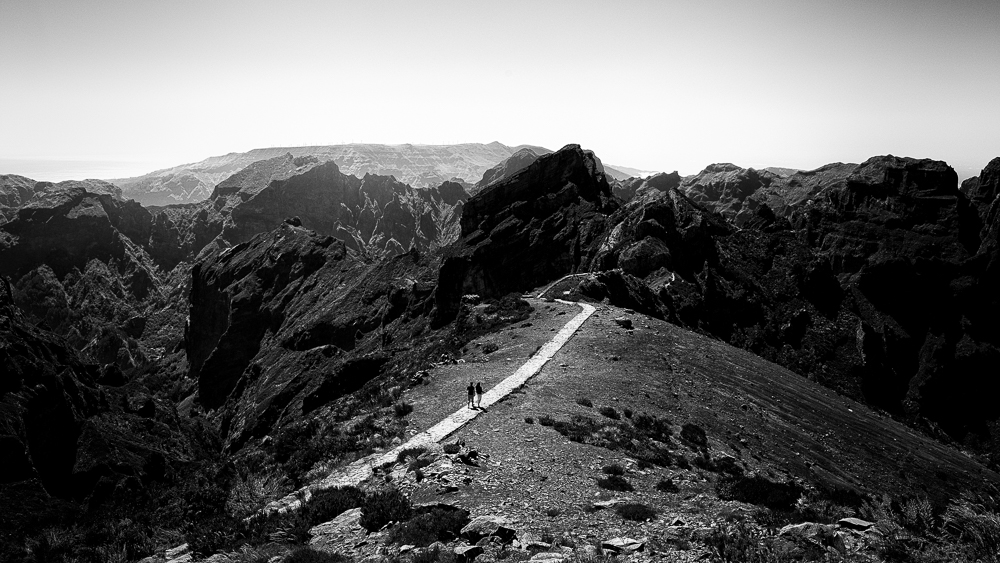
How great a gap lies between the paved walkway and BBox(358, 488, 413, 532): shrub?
3.25 m

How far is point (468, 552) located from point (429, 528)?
1.86 meters

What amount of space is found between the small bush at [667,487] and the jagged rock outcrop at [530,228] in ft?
270

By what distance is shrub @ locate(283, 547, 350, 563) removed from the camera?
47.2 ft

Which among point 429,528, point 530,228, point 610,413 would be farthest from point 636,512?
point 530,228

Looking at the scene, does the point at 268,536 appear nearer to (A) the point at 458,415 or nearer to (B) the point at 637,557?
(B) the point at 637,557

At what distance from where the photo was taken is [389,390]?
35.2m

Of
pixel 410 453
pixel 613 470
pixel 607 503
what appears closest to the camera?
pixel 607 503

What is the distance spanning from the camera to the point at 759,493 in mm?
19047

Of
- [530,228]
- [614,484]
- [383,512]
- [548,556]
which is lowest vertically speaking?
[614,484]

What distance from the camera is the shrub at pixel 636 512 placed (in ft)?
54.7

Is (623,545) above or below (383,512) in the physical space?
above

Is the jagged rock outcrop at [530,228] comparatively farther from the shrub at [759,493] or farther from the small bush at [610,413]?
the shrub at [759,493]

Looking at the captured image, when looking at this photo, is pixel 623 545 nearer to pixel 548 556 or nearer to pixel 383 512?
pixel 548 556

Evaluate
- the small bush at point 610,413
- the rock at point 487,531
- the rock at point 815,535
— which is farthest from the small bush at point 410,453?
the rock at point 815,535
